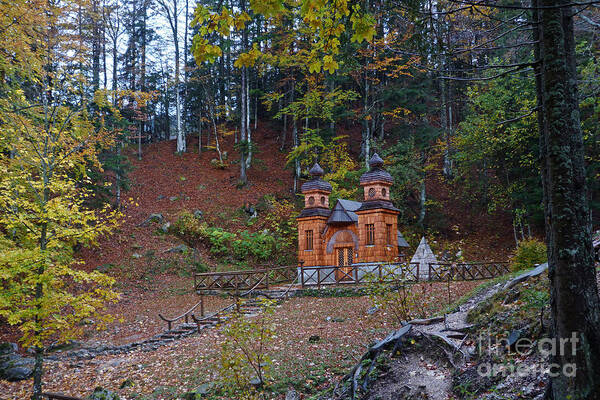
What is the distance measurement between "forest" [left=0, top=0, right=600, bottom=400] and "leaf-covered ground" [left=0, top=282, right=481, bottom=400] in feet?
2.86

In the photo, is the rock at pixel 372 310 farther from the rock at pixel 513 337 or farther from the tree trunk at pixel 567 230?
the tree trunk at pixel 567 230

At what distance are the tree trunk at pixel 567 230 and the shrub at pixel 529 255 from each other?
12.4 metres

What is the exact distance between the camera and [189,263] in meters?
24.8

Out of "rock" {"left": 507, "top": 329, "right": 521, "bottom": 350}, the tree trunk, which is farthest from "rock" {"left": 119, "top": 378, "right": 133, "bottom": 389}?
the tree trunk

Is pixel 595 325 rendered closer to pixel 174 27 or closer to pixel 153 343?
pixel 153 343

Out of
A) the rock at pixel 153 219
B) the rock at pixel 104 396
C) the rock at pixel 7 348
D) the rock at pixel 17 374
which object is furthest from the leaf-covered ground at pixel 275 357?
the rock at pixel 153 219

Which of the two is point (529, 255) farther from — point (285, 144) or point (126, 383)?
point (285, 144)

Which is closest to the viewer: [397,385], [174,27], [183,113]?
[397,385]

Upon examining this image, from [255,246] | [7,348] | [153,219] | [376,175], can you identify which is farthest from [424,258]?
[153,219]

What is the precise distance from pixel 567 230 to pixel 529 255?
13.1 m

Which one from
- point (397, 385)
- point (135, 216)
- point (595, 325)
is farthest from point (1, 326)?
point (595, 325)

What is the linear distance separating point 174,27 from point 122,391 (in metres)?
35.4

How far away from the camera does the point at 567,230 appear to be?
3.96 m

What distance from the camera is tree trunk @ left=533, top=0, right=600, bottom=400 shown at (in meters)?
3.85
